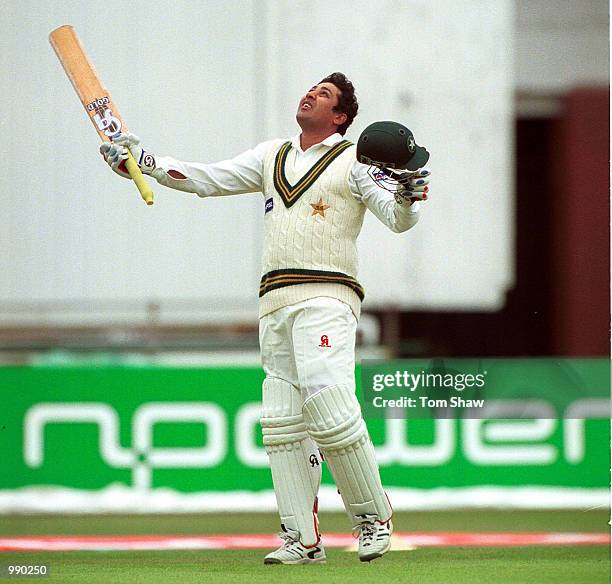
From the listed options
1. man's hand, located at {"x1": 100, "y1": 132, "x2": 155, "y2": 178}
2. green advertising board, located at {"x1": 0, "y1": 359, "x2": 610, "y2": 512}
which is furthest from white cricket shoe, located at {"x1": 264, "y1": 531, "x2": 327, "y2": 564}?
green advertising board, located at {"x1": 0, "y1": 359, "x2": 610, "y2": 512}

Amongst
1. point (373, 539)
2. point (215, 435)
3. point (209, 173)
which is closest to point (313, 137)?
point (209, 173)

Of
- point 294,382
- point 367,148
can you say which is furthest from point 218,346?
point 367,148

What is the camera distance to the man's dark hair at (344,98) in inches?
169

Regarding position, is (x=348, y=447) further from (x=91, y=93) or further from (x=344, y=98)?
(x=91, y=93)

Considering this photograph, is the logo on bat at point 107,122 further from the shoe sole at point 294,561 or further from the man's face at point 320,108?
the shoe sole at point 294,561

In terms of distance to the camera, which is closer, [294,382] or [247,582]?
[247,582]

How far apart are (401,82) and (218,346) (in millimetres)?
1859

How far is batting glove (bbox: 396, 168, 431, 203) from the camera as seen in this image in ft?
12.7

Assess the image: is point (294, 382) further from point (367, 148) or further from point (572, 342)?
point (572, 342)

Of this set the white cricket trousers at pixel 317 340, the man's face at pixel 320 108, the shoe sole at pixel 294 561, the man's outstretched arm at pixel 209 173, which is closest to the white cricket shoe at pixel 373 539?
the shoe sole at pixel 294 561

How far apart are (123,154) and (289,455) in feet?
3.32

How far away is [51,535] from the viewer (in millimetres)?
5676

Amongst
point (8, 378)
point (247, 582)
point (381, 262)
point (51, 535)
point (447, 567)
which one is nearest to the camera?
point (247, 582)

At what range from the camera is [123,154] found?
13.6ft
